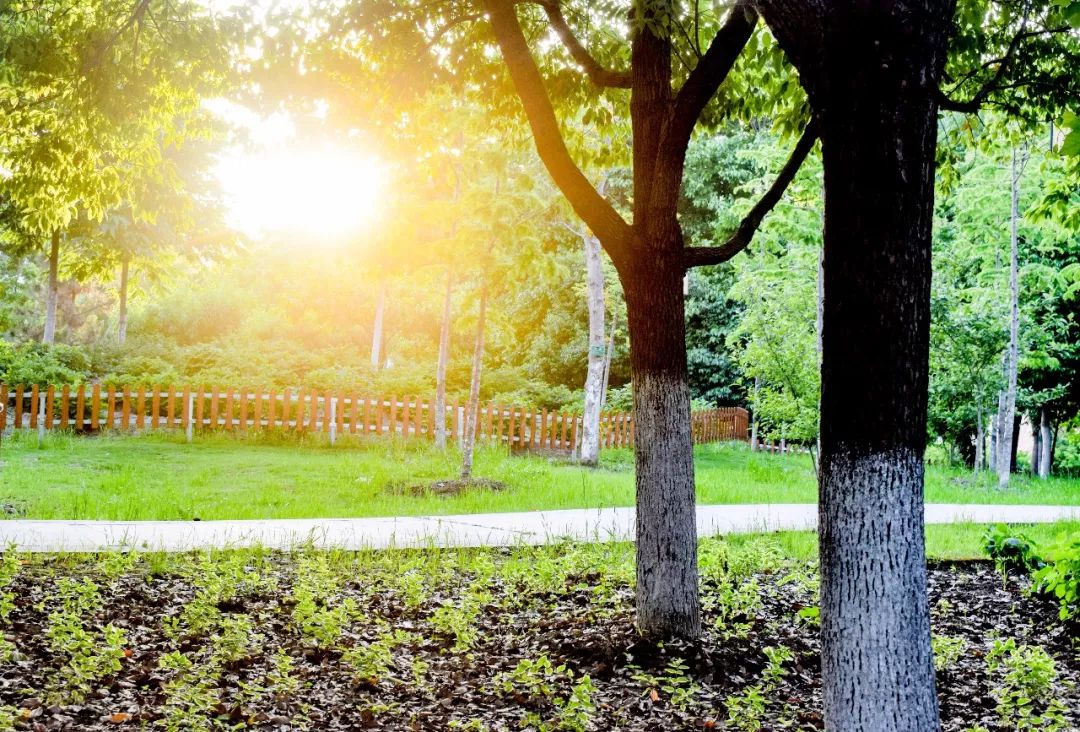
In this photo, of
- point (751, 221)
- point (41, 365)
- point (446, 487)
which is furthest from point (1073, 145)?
point (41, 365)

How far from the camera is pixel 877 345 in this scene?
9.55ft

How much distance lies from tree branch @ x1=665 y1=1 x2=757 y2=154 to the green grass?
5.96 metres

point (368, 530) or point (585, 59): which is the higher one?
point (585, 59)

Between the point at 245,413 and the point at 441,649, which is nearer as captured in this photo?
the point at 441,649

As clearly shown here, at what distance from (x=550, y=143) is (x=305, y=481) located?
8.33m

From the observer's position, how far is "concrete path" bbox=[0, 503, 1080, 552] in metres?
6.75

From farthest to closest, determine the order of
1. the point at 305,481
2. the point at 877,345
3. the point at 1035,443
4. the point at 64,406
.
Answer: the point at 1035,443
the point at 64,406
the point at 305,481
the point at 877,345

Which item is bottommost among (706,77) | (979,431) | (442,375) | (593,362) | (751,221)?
(979,431)

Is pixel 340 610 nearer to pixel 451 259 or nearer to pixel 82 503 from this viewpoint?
pixel 82 503

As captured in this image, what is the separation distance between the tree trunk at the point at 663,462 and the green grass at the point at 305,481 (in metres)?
5.18

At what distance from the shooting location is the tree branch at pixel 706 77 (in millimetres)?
4523

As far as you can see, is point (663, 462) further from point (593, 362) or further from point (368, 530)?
point (593, 362)

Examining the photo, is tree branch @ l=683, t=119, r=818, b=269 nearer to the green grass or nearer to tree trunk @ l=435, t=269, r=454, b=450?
the green grass

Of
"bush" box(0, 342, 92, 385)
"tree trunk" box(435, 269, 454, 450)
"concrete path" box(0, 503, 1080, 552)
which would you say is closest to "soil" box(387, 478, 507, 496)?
"concrete path" box(0, 503, 1080, 552)
